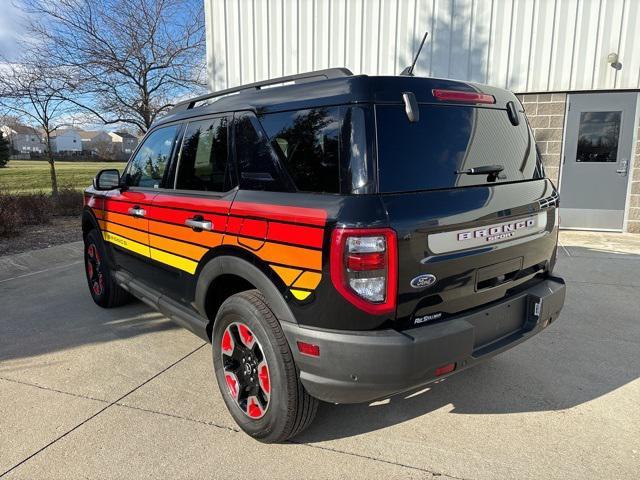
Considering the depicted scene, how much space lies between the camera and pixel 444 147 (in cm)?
231

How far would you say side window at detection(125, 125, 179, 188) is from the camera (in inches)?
137

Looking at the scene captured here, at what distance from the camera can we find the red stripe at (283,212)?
6.80 ft

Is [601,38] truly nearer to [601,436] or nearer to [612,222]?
[612,222]

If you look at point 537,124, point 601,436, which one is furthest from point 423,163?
point 537,124

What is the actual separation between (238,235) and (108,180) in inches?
85.7

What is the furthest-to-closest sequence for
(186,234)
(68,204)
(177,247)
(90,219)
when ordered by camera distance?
(68,204), (90,219), (177,247), (186,234)

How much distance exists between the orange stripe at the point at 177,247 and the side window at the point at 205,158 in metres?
0.38

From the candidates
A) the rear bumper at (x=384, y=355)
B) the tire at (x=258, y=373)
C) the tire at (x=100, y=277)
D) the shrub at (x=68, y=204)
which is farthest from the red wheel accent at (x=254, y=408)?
the shrub at (x=68, y=204)

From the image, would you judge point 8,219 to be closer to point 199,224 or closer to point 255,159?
point 199,224

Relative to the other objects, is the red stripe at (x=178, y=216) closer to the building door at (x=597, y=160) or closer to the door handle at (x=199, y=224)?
the door handle at (x=199, y=224)

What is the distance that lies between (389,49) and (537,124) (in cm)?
303

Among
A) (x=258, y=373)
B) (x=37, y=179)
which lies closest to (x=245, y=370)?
(x=258, y=373)

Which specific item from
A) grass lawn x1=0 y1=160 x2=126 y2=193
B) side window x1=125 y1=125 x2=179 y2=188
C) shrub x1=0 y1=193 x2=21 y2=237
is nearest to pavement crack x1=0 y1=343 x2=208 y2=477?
side window x1=125 y1=125 x2=179 y2=188

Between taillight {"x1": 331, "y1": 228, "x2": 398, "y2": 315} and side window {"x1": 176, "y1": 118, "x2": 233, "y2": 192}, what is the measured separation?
101 cm
